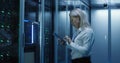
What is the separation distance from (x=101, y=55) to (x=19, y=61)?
5.57 metres

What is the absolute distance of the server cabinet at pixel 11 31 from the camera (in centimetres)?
290

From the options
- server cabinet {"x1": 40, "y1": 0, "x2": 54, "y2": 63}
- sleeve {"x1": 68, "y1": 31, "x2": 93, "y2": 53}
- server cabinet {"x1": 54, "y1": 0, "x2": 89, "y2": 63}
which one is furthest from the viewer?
server cabinet {"x1": 54, "y1": 0, "x2": 89, "y2": 63}

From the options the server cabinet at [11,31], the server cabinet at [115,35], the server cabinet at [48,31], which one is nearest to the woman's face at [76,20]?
the server cabinet at [11,31]

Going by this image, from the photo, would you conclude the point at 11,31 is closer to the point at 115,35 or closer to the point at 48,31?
the point at 48,31

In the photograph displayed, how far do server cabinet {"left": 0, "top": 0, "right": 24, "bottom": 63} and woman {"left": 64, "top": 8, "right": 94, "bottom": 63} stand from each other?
3.37ft

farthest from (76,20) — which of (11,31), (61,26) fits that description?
(61,26)

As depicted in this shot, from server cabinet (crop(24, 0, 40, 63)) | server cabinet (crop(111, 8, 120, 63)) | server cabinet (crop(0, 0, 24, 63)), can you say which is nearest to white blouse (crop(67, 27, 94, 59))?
server cabinet (crop(0, 0, 24, 63))

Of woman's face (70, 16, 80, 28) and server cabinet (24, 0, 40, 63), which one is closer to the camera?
woman's face (70, 16, 80, 28)

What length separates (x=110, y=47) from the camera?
8.08 metres

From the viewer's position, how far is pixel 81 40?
206cm

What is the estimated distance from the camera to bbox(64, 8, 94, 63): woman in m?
2.02

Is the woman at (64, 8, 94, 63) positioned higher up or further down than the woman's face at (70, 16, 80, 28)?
further down

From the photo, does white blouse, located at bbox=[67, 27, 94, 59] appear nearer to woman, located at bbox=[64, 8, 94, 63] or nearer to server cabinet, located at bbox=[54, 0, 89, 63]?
woman, located at bbox=[64, 8, 94, 63]

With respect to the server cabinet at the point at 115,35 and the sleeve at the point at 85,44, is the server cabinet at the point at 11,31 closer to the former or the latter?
the sleeve at the point at 85,44
